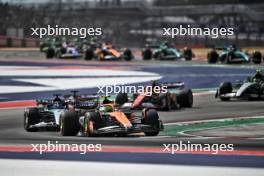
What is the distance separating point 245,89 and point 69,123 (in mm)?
3371

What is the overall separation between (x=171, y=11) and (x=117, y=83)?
1.42m

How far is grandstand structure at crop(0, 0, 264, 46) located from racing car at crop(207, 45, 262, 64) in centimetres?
26

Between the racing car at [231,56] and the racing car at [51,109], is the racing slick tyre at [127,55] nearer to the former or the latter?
the racing car at [231,56]

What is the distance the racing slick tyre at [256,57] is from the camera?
13.6 meters

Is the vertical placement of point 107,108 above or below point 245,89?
→ below

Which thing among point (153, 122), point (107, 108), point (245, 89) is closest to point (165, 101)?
point (153, 122)

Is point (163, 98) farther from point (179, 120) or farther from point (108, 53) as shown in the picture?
point (108, 53)

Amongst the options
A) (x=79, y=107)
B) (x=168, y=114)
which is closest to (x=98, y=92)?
(x=79, y=107)

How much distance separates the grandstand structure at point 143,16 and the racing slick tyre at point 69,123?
4.39 feet

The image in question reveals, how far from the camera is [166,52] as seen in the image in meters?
16.5

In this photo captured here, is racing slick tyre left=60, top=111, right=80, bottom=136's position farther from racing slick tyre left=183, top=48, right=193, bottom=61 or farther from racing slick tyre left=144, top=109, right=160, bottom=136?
racing slick tyre left=183, top=48, right=193, bottom=61

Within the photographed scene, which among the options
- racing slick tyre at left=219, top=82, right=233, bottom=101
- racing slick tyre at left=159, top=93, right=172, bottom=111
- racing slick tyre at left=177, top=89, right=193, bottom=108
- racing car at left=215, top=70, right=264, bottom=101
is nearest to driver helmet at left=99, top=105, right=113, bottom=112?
racing slick tyre at left=159, top=93, right=172, bottom=111

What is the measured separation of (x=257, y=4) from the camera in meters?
13.1

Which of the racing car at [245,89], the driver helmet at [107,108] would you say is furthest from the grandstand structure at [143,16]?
the driver helmet at [107,108]
